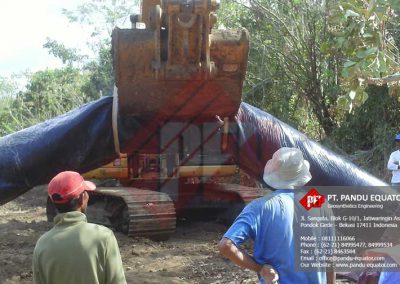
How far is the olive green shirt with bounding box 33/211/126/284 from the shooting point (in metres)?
2.86

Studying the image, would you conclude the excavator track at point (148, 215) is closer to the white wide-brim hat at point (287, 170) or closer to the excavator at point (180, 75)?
the excavator at point (180, 75)

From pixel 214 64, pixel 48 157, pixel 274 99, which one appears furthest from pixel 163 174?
pixel 214 64

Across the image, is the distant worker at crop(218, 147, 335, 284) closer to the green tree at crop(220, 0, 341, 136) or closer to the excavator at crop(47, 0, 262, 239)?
the excavator at crop(47, 0, 262, 239)

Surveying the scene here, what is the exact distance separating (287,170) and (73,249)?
1092 millimetres

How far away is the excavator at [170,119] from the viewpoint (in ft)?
11.1

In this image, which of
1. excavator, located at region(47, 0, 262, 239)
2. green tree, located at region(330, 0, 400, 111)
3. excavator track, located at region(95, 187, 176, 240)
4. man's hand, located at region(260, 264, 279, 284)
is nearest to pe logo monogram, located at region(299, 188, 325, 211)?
man's hand, located at region(260, 264, 279, 284)

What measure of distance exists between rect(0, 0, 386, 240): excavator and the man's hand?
3.84 feet

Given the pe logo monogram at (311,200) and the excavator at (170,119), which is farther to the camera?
the excavator at (170,119)

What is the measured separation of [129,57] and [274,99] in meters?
11.5

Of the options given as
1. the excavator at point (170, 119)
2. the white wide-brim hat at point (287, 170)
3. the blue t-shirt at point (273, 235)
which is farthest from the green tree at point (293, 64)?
the blue t-shirt at point (273, 235)

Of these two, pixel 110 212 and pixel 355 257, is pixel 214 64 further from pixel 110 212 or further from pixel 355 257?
pixel 110 212

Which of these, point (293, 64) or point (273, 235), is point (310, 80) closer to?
point (293, 64)

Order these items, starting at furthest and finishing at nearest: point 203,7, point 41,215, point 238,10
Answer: point 238,10 < point 41,215 < point 203,7

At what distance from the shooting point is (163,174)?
1059 cm
